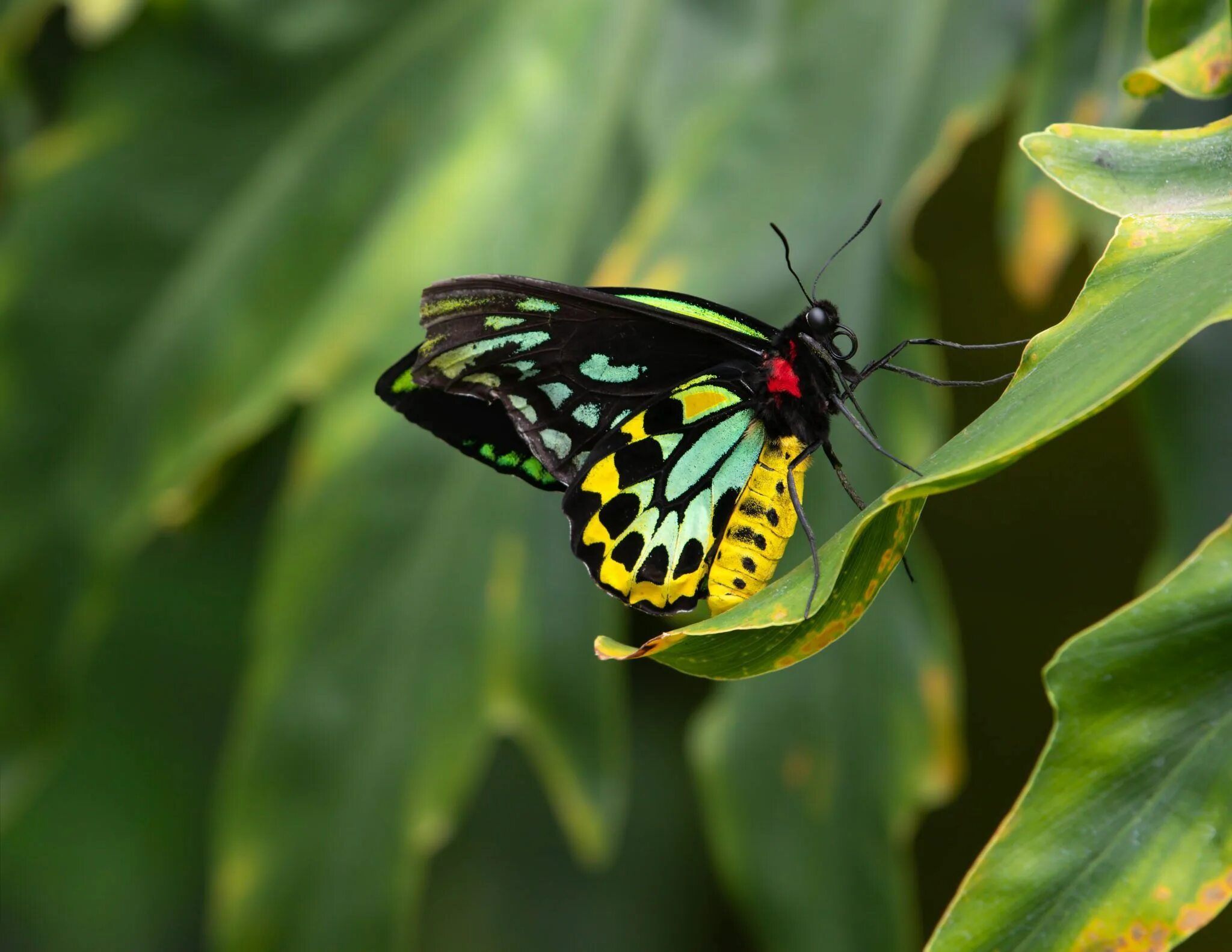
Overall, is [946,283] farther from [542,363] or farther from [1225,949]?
[542,363]

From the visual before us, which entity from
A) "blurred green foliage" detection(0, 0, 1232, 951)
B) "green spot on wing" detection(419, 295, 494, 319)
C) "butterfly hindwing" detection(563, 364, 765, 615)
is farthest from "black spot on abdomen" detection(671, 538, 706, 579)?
"blurred green foliage" detection(0, 0, 1232, 951)

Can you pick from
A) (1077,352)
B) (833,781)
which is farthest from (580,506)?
(833,781)

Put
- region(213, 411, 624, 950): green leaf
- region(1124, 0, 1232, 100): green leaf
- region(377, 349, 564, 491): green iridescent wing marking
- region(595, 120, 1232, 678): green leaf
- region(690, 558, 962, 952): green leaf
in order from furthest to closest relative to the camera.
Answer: region(213, 411, 624, 950): green leaf → region(690, 558, 962, 952): green leaf → region(377, 349, 564, 491): green iridescent wing marking → region(1124, 0, 1232, 100): green leaf → region(595, 120, 1232, 678): green leaf

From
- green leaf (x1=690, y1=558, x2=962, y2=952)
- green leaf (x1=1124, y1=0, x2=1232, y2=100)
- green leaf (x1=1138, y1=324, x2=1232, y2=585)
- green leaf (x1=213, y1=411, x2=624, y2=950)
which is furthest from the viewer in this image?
green leaf (x1=213, y1=411, x2=624, y2=950)

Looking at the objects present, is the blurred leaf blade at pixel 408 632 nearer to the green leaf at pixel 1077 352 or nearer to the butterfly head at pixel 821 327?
the butterfly head at pixel 821 327

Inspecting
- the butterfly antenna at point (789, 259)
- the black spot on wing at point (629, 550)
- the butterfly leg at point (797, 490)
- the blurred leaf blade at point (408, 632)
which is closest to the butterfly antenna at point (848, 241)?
the butterfly antenna at point (789, 259)

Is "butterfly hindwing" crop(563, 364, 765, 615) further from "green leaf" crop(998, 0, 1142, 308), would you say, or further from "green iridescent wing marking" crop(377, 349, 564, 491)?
"green leaf" crop(998, 0, 1142, 308)
